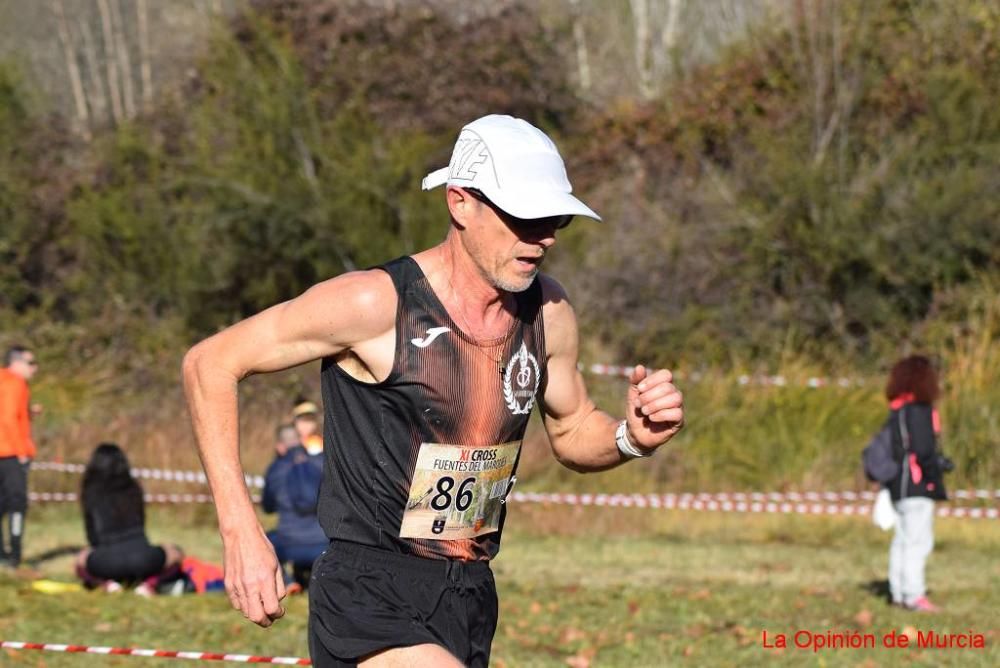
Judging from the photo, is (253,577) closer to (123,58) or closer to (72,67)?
(72,67)

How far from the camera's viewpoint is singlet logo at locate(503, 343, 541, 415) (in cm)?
413

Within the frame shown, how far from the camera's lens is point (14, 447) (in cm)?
1273

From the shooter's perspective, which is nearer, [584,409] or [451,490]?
[451,490]

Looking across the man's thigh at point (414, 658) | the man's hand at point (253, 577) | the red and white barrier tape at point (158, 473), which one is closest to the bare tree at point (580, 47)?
the red and white barrier tape at point (158, 473)

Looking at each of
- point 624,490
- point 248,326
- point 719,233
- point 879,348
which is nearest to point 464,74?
point 719,233

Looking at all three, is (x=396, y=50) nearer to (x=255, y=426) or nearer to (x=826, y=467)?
(x=255, y=426)

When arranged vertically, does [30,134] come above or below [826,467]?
above

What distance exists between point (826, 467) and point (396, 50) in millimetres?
14739

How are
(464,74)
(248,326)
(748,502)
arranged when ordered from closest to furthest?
(248,326) → (748,502) → (464,74)

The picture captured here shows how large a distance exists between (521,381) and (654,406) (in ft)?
1.29

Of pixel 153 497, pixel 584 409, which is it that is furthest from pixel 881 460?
pixel 153 497

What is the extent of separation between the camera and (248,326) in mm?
3951

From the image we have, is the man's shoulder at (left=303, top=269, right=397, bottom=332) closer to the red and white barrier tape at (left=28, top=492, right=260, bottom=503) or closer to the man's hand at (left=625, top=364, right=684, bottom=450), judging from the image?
the man's hand at (left=625, top=364, right=684, bottom=450)

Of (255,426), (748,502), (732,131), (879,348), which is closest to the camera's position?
(748,502)
